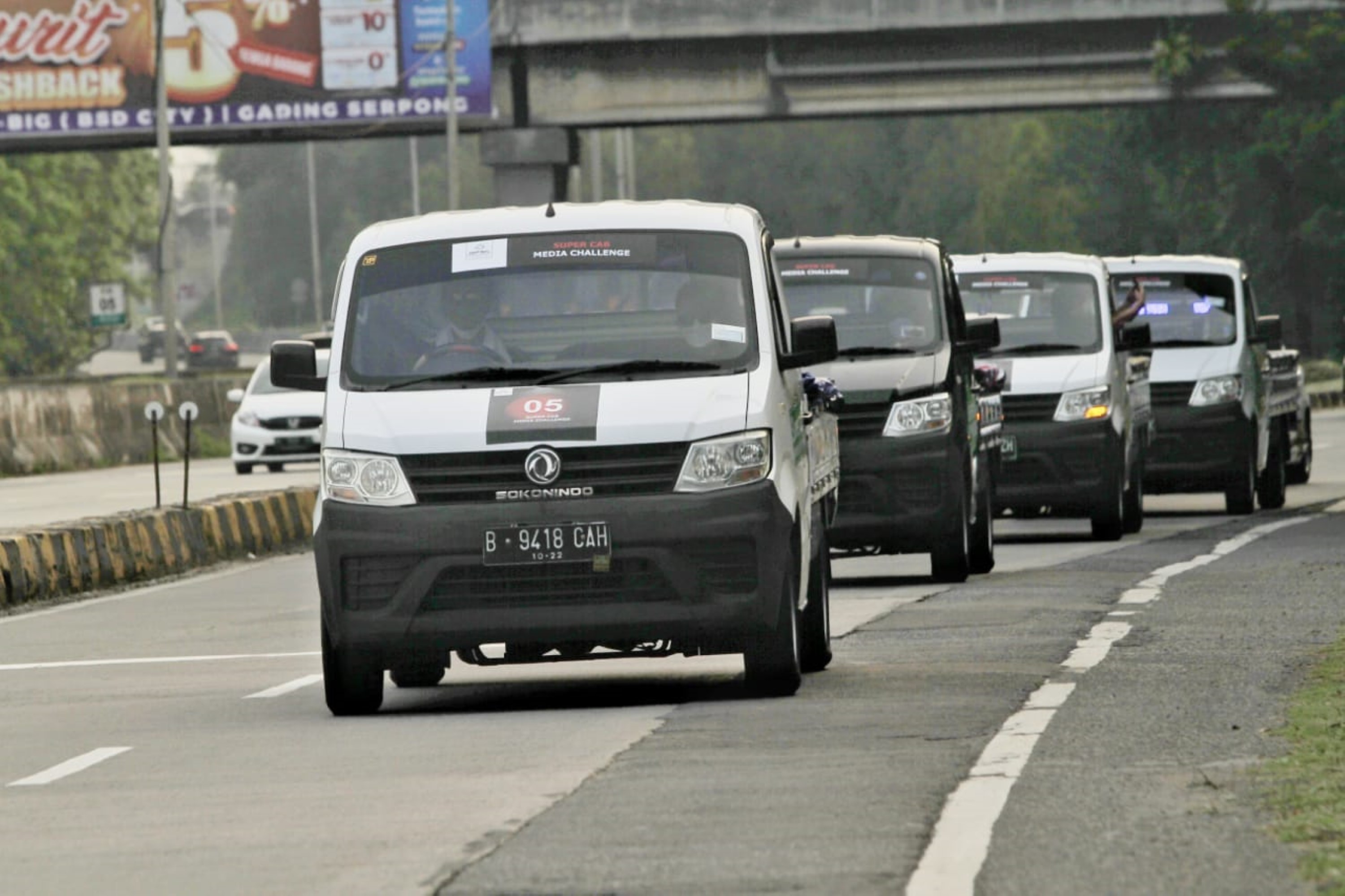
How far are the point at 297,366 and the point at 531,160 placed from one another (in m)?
42.4

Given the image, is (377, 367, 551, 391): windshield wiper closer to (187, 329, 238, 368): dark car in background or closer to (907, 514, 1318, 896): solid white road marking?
(907, 514, 1318, 896): solid white road marking

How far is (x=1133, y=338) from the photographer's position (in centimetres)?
2323

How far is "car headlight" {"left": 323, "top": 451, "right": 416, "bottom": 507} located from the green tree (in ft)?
264

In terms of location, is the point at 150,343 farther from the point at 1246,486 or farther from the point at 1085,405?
the point at 1085,405

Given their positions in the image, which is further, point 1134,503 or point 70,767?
point 1134,503

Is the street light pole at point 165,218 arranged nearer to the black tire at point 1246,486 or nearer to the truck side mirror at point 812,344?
the black tire at point 1246,486

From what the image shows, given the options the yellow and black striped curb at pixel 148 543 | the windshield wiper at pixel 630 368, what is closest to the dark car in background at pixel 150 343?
the yellow and black striped curb at pixel 148 543

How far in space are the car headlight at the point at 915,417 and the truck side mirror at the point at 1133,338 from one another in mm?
4967

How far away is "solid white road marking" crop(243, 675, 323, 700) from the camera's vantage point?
13000mm

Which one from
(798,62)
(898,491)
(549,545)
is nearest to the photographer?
(549,545)

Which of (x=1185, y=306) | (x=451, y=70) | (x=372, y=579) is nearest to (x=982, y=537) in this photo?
(x=1185, y=306)

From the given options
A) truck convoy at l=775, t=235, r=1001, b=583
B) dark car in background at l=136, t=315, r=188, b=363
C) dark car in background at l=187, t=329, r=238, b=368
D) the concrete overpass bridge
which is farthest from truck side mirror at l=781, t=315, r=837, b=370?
dark car in background at l=136, t=315, r=188, b=363

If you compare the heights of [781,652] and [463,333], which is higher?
[463,333]

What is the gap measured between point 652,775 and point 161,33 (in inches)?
1813
